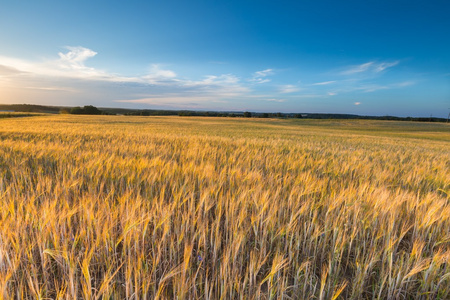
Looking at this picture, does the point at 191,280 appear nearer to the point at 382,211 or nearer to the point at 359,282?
the point at 359,282

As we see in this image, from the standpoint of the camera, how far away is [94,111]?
83188 millimetres

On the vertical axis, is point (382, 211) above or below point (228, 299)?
above

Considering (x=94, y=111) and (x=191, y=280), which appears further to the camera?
(x=94, y=111)

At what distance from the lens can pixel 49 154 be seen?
11.4 ft

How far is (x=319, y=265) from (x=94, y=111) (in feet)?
321

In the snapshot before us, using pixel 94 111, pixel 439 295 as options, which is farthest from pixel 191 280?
pixel 94 111

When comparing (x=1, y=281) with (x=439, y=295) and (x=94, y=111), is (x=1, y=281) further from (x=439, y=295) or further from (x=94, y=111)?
(x=94, y=111)

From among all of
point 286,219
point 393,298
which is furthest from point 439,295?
point 286,219

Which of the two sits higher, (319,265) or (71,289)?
(71,289)

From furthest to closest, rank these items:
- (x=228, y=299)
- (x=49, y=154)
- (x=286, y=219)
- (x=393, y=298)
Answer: (x=49, y=154) < (x=286, y=219) < (x=393, y=298) < (x=228, y=299)

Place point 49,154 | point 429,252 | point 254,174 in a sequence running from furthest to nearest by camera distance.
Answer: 1. point 49,154
2. point 254,174
3. point 429,252

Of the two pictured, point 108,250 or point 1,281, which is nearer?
point 1,281

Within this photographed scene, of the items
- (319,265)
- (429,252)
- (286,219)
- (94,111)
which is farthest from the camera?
(94,111)

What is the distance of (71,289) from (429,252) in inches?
82.5
